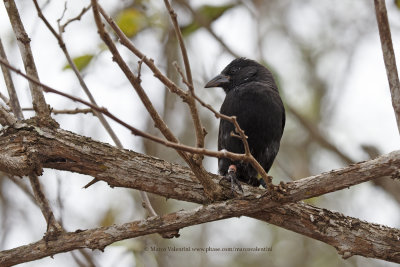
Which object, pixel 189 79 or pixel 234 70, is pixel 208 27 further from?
pixel 189 79

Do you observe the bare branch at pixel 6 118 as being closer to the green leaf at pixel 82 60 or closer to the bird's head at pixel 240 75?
the green leaf at pixel 82 60

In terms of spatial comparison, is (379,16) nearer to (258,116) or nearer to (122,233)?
Answer: (122,233)

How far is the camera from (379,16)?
2.03 metres

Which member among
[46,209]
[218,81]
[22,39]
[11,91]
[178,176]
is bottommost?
[46,209]

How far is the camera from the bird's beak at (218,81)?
15.7 feet

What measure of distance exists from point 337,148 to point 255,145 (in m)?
1.01

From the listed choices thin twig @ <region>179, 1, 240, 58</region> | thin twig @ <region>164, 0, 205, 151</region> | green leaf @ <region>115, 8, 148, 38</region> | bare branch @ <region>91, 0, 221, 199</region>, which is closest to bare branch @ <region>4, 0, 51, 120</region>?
bare branch @ <region>91, 0, 221, 199</region>

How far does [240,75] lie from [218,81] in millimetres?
207

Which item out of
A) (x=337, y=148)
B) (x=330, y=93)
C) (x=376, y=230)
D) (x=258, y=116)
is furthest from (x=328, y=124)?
(x=376, y=230)

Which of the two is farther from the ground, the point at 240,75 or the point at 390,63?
the point at 240,75

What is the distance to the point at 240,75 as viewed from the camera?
4785mm

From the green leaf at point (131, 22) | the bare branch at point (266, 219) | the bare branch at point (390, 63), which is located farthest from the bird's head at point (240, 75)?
the bare branch at point (390, 63)

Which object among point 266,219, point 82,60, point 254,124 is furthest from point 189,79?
point 254,124

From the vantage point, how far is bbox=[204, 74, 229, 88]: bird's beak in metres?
4.80
